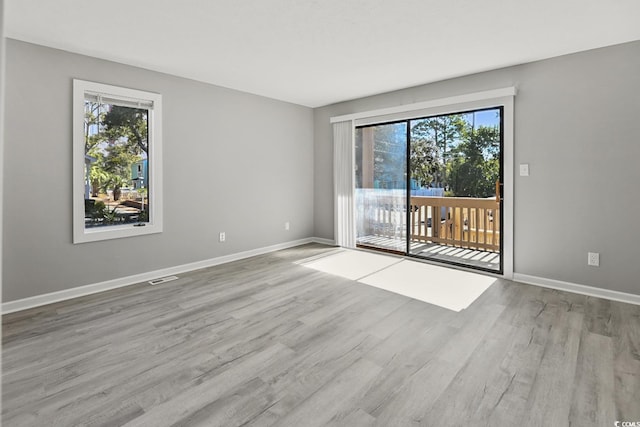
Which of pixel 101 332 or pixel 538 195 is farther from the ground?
pixel 538 195

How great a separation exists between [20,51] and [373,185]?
432 centimetres

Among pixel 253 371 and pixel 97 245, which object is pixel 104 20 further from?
pixel 253 371

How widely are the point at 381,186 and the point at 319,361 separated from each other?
3452mm

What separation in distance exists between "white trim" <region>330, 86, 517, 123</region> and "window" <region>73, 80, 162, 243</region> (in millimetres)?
2726

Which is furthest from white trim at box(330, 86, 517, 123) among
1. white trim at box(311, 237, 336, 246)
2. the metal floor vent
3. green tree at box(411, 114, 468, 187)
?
the metal floor vent

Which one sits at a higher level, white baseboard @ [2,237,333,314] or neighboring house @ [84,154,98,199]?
neighboring house @ [84,154,98,199]

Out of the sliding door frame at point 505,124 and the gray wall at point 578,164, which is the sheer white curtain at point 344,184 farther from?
the gray wall at point 578,164

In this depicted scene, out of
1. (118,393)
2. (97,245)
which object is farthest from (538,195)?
(97,245)

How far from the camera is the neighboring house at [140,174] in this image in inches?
160

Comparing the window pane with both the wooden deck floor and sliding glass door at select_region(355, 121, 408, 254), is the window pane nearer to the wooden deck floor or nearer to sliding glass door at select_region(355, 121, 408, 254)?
sliding glass door at select_region(355, 121, 408, 254)

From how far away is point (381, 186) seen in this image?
5.39 m

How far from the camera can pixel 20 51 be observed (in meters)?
3.18

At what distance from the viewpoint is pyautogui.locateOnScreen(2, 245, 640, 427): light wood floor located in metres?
1.90

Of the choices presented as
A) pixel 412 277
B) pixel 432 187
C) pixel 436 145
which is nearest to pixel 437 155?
pixel 436 145
